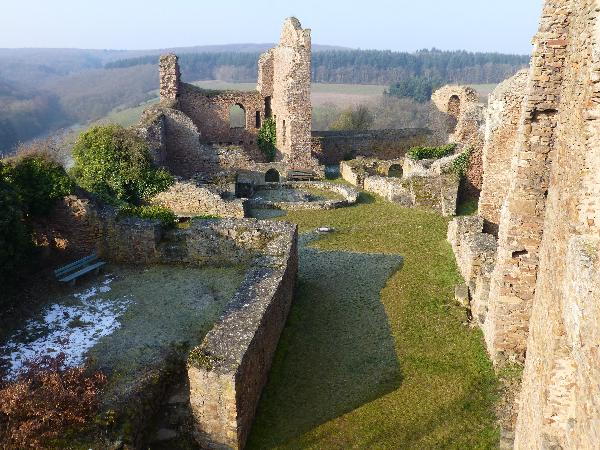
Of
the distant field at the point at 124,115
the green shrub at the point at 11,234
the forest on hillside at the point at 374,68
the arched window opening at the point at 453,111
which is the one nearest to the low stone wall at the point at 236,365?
the green shrub at the point at 11,234

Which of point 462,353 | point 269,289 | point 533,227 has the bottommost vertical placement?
point 462,353

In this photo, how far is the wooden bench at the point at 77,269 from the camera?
11.6 metres

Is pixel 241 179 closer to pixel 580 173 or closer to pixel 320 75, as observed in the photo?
pixel 580 173

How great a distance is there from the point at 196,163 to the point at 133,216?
1457 cm

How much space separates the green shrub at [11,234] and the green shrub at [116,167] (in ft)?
28.0

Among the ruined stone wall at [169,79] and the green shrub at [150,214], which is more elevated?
the ruined stone wall at [169,79]

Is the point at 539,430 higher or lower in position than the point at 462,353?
higher

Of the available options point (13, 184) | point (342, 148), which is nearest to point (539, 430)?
point (13, 184)

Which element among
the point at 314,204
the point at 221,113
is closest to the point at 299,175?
the point at 314,204

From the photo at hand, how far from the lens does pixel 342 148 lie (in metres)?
33.7

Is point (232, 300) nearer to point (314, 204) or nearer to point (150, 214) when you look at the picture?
point (150, 214)

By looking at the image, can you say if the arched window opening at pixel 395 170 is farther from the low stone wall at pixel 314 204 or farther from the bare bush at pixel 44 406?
the bare bush at pixel 44 406

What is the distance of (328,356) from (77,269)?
6389mm

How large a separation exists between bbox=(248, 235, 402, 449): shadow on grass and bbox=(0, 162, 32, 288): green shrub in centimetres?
575
